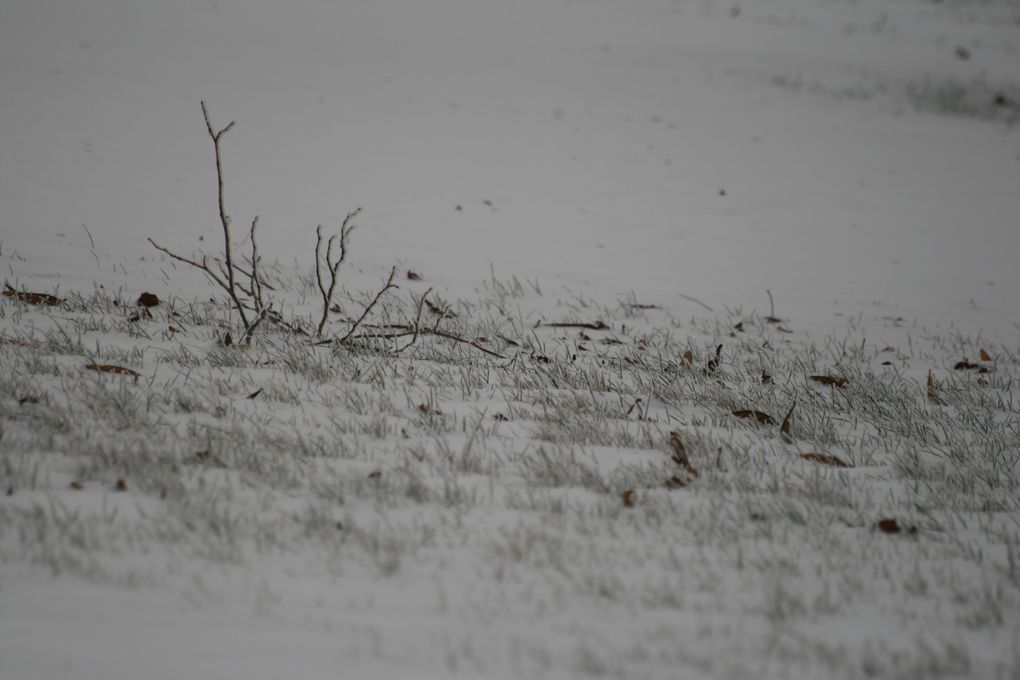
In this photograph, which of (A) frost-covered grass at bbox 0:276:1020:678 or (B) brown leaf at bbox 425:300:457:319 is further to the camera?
(B) brown leaf at bbox 425:300:457:319

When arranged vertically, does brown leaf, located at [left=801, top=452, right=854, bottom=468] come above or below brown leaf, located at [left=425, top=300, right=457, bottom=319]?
below

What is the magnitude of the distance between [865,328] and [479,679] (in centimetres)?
474

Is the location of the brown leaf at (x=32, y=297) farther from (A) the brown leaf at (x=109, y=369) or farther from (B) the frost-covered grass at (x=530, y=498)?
(A) the brown leaf at (x=109, y=369)

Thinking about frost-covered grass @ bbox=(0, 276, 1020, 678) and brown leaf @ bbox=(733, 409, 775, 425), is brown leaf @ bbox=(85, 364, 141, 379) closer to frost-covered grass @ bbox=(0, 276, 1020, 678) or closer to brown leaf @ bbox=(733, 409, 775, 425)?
frost-covered grass @ bbox=(0, 276, 1020, 678)

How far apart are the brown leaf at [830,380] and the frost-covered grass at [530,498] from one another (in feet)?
0.13

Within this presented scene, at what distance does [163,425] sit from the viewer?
273 centimetres

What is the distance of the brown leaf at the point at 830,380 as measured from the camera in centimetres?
387

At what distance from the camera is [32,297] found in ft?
14.0

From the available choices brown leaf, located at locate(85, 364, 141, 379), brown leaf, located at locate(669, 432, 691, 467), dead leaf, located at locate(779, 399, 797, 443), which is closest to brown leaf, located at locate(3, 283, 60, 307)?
brown leaf, located at locate(85, 364, 141, 379)

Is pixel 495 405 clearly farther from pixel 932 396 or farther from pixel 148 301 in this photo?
pixel 148 301

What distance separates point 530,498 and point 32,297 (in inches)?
138

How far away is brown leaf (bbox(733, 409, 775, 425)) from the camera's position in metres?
3.27

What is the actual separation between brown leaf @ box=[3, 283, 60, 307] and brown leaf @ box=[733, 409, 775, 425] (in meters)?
3.85

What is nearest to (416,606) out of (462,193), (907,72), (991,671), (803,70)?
(991,671)
